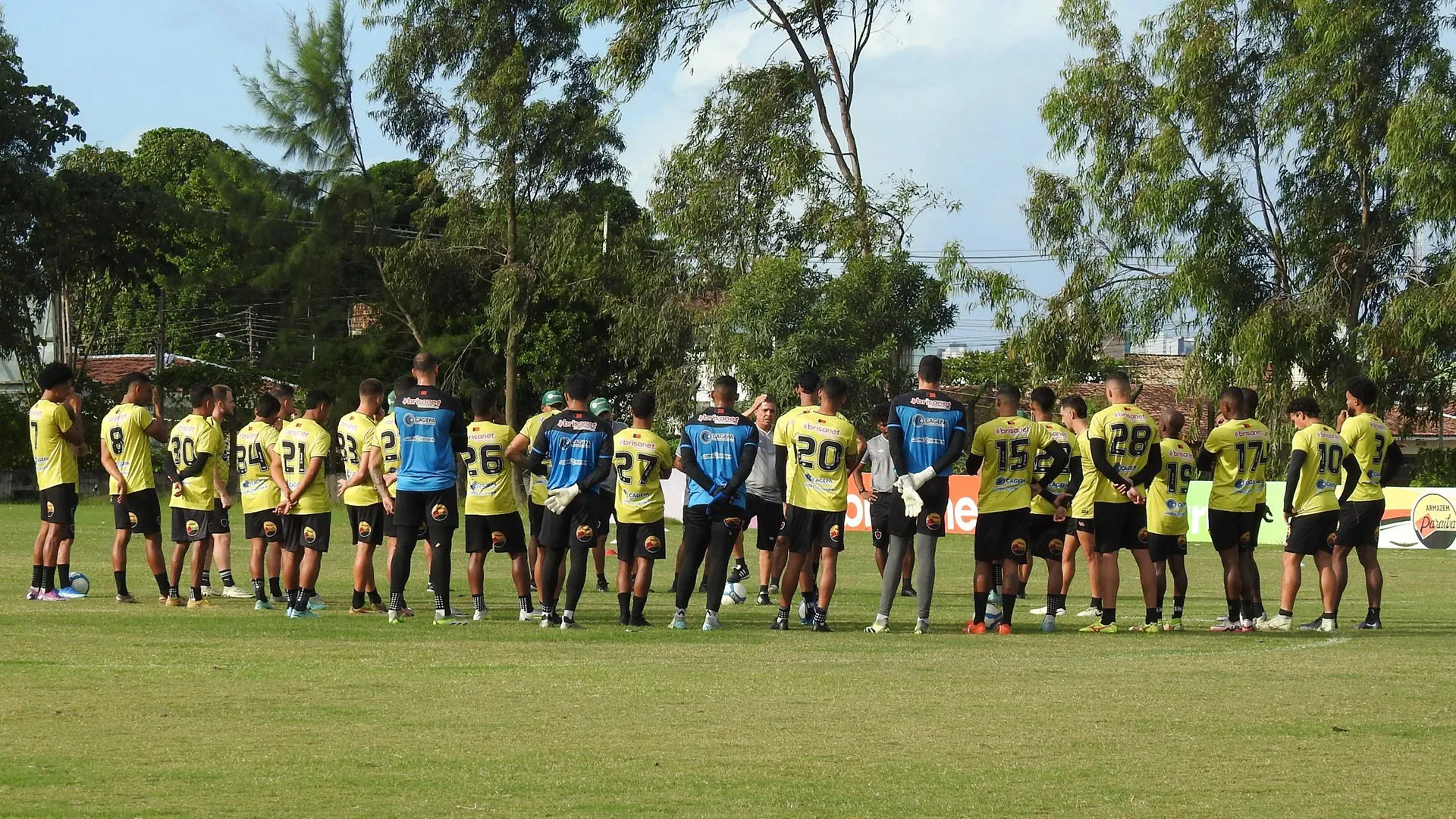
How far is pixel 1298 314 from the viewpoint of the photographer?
3581 cm

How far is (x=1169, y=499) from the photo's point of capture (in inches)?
550

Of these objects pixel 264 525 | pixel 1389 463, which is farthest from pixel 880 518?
pixel 264 525

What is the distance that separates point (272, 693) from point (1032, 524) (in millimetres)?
7899

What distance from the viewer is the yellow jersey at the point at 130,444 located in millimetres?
14602

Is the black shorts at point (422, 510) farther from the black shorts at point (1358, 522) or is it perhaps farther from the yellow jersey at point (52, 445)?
the black shorts at point (1358, 522)

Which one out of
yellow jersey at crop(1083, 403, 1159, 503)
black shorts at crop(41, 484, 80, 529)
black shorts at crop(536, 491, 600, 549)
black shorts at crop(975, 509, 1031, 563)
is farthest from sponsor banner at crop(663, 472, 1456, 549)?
black shorts at crop(41, 484, 80, 529)

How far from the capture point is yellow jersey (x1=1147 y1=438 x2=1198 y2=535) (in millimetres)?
13984

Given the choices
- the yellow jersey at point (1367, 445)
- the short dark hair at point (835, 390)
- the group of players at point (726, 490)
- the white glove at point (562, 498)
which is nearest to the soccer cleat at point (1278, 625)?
the group of players at point (726, 490)

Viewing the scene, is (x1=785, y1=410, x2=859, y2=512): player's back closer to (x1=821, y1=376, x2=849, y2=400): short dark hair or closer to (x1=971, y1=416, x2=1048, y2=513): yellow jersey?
(x1=821, y1=376, x2=849, y2=400): short dark hair

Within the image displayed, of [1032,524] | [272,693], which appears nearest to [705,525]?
[1032,524]

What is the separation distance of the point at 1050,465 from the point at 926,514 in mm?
1911

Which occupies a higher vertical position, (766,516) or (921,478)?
(921,478)

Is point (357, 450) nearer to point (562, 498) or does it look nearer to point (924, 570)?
point (562, 498)

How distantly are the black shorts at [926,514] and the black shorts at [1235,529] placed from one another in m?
2.44
